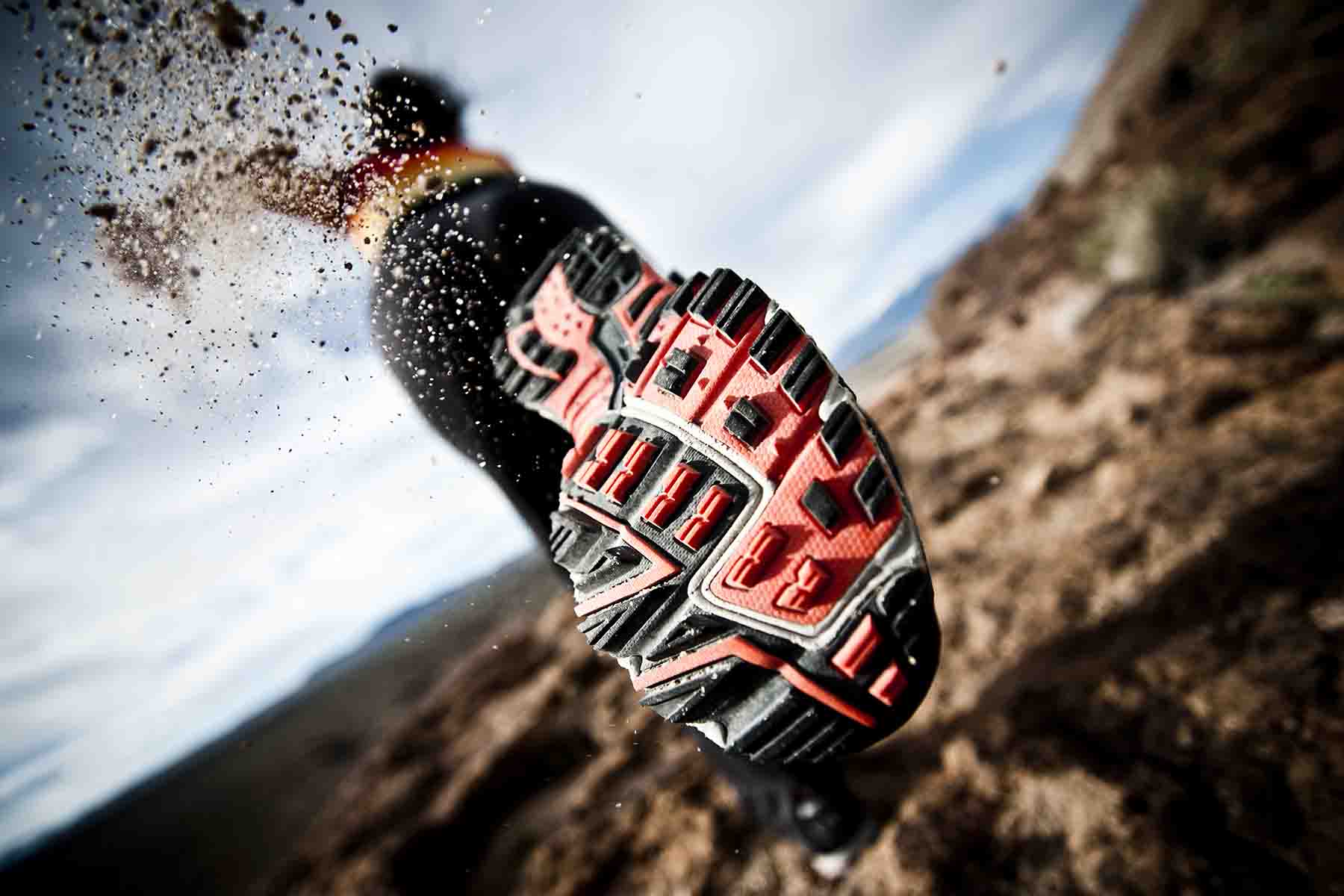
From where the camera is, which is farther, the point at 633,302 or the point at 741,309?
the point at 633,302

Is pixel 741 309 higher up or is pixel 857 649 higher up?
pixel 741 309

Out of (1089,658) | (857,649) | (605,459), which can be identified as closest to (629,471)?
(605,459)

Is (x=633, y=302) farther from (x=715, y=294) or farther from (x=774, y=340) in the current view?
(x=774, y=340)

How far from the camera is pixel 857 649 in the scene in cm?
77

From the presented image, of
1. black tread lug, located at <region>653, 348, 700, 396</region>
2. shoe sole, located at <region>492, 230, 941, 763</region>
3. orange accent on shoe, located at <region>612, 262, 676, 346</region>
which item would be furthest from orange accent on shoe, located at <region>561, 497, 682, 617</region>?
orange accent on shoe, located at <region>612, 262, 676, 346</region>

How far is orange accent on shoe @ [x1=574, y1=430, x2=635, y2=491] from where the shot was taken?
0.88 metres

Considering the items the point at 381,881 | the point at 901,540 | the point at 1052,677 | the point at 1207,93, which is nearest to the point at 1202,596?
the point at 1052,677

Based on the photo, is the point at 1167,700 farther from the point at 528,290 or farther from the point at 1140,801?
the point at 528,290

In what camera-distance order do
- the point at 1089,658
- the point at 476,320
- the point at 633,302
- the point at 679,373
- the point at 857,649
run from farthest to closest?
1. the point at 1089,658
2. the point at 476,320
3. the point at 633,302
4. the point at 679,373
5. the point at 857,649

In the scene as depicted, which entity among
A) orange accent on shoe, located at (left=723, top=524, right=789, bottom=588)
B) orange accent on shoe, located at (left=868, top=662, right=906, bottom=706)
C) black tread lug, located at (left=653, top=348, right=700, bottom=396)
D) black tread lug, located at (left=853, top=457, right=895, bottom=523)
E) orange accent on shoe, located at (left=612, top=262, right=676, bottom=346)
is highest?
orange accent on shoe, located at (left=612, top=262, right=676, bottom=346)

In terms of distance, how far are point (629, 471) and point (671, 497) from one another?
0.08 metres

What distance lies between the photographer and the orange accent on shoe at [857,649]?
0.77 m

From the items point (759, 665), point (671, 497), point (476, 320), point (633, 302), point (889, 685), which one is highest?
point (476, 320)

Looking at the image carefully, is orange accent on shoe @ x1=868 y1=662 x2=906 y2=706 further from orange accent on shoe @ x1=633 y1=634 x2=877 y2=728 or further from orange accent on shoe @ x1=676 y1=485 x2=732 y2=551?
orange accent on shoe @ x1=676 y1=485 x2=732 y2=551
